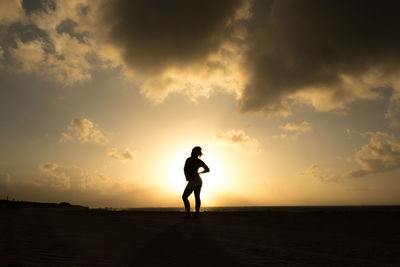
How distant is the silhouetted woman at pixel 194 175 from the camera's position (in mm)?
9430

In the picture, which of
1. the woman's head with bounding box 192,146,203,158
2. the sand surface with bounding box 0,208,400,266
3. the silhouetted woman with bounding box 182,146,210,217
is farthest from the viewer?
the woman's head with bounding box 192,146,203,158

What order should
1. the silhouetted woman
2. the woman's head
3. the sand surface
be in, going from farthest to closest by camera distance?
the woman's head → the silhouetted woman → the sand surface

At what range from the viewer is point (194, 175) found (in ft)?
31.3

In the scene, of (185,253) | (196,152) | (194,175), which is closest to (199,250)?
(185,253)

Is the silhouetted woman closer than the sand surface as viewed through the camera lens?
No

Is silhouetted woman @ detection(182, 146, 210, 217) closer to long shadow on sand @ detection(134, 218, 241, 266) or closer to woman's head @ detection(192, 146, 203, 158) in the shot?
woman's head @ detection(192, 146, 203, 158)

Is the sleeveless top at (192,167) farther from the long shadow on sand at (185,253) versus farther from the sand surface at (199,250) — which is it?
the long shadow on sand at (185,253)

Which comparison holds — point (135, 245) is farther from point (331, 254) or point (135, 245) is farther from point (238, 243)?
point (331, 254)

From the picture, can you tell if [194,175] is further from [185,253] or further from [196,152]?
[185,253]

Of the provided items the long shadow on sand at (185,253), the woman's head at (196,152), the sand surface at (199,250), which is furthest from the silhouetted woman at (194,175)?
the long shadow on sand at (185,253)

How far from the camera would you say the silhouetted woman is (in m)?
9.43

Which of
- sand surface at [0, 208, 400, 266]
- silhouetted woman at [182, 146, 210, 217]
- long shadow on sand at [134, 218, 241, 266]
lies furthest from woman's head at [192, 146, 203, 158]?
long shadow on sand at [134, 218, 241, 266]

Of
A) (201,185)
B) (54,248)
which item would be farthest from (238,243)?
(201,185)

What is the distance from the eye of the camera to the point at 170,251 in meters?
4.05
